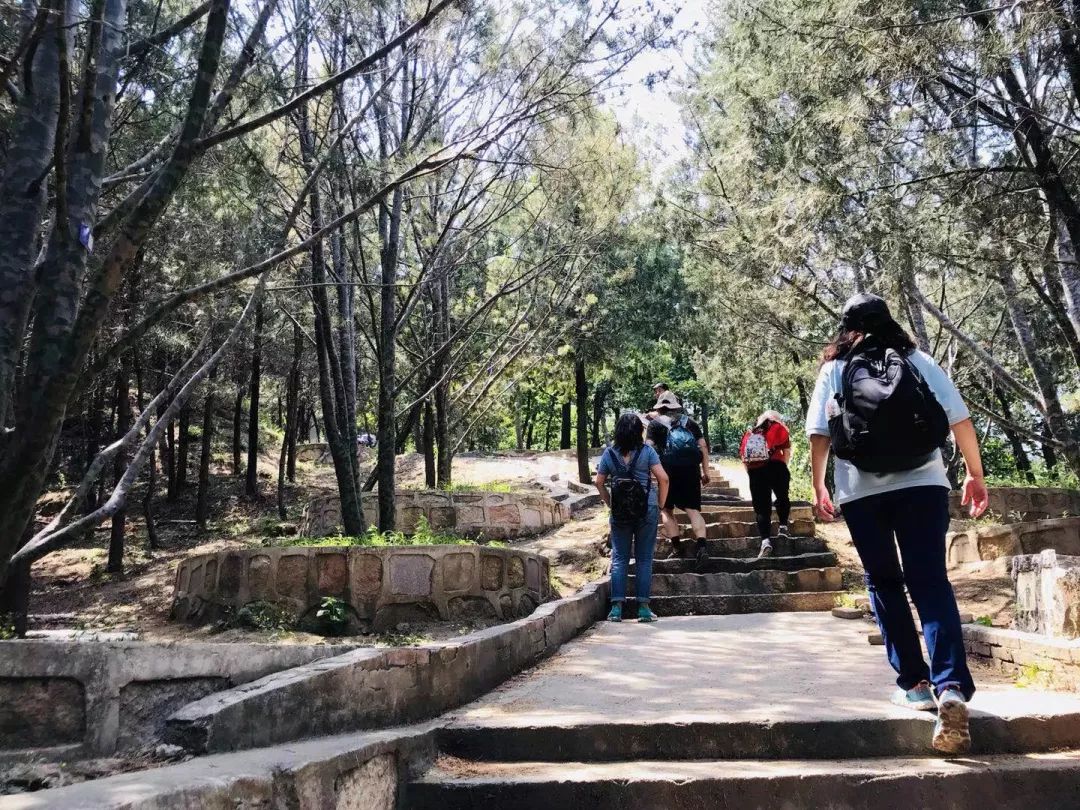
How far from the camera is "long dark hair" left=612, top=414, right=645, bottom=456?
734 centimetres

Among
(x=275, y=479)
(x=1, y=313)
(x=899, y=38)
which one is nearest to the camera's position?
(x=1, y=313)

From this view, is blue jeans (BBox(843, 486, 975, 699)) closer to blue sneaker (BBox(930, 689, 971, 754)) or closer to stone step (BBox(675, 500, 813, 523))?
blue sneaker (BBox(930, 689, 971, 754))

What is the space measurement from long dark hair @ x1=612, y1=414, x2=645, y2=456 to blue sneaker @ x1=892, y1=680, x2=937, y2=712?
4.00 m

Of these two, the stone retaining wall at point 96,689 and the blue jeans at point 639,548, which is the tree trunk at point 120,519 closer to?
the blue jeans at point 639,548

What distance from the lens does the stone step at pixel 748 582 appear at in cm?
859

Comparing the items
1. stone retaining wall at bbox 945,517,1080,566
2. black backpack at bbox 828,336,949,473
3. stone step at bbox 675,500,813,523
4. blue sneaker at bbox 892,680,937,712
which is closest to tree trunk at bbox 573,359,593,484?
stone step at bbox 675,500,813,523

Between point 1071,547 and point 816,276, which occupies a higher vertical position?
point 816,276

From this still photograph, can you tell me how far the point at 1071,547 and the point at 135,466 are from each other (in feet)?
33.6

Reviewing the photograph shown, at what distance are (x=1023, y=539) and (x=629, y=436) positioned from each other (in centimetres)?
550

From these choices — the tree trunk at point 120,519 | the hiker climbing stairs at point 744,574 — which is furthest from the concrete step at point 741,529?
the tree trunk at point 120,519

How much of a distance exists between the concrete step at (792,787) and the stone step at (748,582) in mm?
5444

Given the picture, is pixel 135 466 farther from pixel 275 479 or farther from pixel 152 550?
pixel 275 479

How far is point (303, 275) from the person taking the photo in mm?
11633

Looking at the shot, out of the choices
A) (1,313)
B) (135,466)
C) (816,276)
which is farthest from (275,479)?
(1,313)
